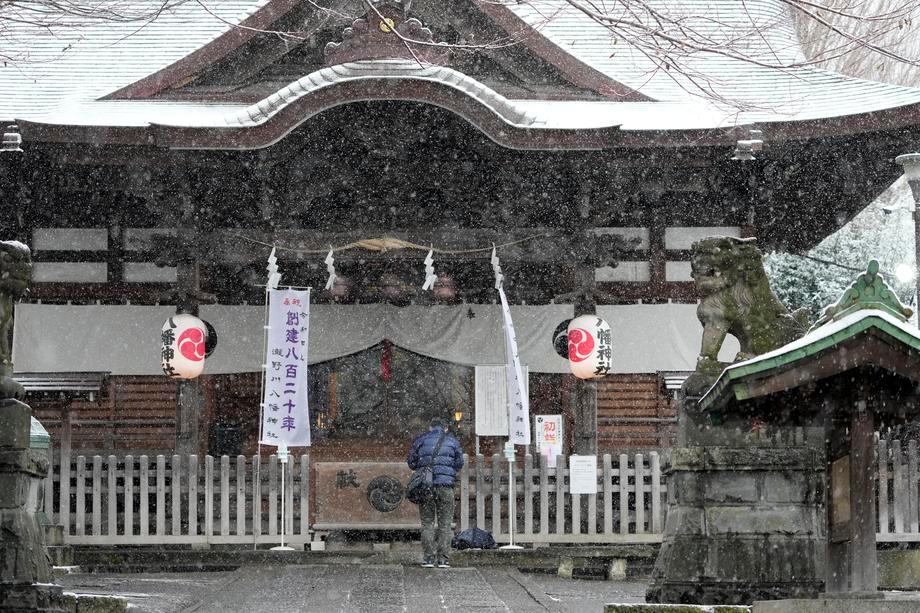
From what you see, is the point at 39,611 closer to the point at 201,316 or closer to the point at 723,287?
the point at 723,287

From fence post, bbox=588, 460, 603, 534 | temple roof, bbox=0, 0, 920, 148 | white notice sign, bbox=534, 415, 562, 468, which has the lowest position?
fence post, bbox=588, 460, 603, 534

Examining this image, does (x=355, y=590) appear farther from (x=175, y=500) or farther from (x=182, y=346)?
(x=182, y=346)

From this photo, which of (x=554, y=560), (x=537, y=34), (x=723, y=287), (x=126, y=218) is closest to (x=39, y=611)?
(x=723, y=287)

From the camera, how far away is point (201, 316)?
16.4m

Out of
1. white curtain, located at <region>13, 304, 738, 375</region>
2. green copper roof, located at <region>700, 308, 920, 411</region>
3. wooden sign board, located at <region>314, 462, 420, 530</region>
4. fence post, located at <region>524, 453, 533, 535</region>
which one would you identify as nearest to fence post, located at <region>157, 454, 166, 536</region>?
wooden sign board, located at <region>314, 462, 420, 530</region>

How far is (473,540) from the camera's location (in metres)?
14.1

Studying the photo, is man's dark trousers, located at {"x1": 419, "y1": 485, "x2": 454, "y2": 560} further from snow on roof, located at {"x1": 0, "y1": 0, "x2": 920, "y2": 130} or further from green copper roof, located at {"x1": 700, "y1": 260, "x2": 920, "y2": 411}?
green copper roof, located at {"x1": 700, "y1": 260, "x2": 920, "y2": 411}

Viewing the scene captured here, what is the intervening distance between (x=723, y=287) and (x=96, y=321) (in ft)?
29.8

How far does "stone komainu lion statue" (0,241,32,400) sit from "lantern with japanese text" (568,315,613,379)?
25.2 feet

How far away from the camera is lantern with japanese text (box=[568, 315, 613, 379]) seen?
1513cm

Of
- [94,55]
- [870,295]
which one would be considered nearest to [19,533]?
[870,295]

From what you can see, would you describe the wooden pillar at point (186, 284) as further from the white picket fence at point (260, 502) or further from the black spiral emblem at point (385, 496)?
the black spiral emblem at point (385, 496)

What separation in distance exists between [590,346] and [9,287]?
25.8 feet

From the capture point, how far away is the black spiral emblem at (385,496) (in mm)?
15773
